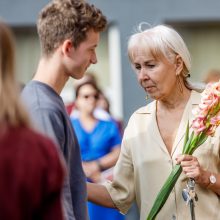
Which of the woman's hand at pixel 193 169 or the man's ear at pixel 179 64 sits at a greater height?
the man's ear at pixel 179 64

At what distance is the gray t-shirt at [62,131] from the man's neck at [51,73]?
0.13ft

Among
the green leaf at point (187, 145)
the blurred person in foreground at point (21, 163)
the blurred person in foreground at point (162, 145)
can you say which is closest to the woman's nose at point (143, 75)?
the blurred person in foreground at point (162, 145)

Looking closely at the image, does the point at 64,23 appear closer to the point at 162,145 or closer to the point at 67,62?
the point at 67,62

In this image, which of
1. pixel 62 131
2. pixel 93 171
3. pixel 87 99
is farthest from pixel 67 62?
pixel 87 99

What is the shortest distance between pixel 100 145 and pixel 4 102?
17.6 feet

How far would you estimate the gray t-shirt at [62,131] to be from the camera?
11.9ft

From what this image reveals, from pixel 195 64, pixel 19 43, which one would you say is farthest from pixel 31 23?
pixel 195 64

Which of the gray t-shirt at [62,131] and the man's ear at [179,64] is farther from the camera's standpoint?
the man's ear at [179,64]

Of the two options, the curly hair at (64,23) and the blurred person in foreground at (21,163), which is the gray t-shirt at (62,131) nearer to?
the curly hair at (64,23)

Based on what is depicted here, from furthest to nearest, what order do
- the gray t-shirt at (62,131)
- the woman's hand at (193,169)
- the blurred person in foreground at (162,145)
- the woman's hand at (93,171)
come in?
the woman's hand at (93,171)
the blurred person in foreground at (162,145)
the woman's hand at (193,169)
the gray t-shirt at (62,131)

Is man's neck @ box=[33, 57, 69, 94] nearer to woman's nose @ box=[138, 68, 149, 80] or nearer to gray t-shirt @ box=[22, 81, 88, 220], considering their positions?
gray t-shirt @ box=[22, 81, 88, 220]

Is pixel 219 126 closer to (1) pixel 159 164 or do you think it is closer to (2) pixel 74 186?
(1) pixel 159 164

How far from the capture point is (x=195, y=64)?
426 inches

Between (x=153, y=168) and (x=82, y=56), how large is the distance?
1011 mm
